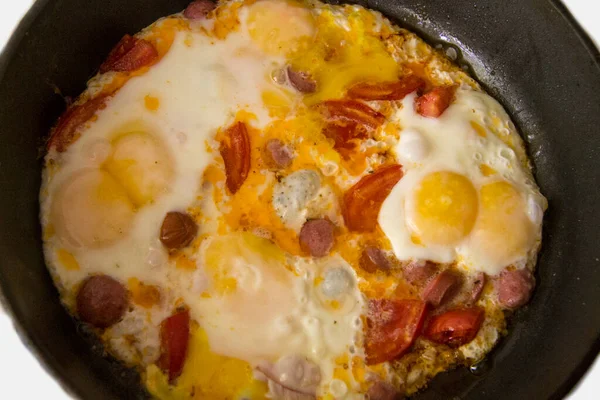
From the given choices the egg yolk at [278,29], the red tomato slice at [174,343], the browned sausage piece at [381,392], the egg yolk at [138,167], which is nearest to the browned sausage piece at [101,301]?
the red tomato slice at [174,343]

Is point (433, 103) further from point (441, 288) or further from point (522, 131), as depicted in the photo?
point (441, 288)

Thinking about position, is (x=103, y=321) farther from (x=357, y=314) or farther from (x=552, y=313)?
(x=552, y=313)

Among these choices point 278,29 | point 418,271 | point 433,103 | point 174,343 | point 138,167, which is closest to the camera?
point 174,343

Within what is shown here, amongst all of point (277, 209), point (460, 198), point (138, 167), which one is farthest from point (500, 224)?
point (138, 167)

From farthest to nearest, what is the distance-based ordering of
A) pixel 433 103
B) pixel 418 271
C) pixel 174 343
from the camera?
pixel 433 103 → pixel 418 271 → pixel 174 343

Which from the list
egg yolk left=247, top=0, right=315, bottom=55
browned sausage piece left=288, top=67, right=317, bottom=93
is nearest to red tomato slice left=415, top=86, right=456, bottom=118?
browned sausage piece left=288, top=67, right=317, bottom=93

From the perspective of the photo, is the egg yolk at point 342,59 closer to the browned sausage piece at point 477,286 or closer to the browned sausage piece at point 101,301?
the browned sausage piece at point 477,286

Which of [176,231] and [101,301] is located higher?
[176,231]
